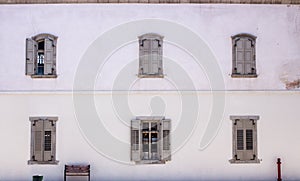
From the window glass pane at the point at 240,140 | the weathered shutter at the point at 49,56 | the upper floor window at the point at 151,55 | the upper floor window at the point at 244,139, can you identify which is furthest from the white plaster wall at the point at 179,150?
the weathered shutter at the point at 49,56

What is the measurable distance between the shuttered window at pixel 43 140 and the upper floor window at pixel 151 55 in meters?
3.82

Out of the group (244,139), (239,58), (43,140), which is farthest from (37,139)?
(239,58)

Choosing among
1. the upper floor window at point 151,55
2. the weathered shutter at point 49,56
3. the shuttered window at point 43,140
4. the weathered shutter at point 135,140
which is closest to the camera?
the weathered shutter at point 135,140

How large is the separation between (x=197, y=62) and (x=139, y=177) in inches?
187

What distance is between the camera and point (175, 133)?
17359mm

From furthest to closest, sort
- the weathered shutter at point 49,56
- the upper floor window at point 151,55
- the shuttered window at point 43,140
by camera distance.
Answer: the weathered shutter at point 49,56
the upper floor window at point 151,55
the shuttered window at point 43,140

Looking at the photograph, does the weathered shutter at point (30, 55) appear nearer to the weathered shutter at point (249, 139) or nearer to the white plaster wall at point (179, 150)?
the white plaster wall at point (179, 150)

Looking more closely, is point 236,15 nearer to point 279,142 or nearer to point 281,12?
point 281,12

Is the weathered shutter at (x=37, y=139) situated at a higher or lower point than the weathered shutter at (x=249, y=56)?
lower

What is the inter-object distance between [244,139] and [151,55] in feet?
15.2

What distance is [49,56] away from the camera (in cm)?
1755

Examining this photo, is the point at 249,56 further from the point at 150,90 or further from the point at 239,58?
the point at 150,90

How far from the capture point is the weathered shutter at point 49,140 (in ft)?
56.7

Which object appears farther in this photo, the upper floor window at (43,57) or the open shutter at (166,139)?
the upper floor window at (43,57)
